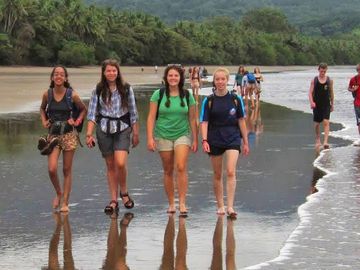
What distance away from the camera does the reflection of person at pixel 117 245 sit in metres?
6.20

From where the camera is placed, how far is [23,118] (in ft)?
68.2

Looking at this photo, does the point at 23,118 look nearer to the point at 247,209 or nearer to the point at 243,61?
the point at 247,209

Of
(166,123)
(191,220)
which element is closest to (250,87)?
(166,123)

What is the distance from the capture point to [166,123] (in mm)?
8258

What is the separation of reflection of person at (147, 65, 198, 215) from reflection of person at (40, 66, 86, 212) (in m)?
0.87

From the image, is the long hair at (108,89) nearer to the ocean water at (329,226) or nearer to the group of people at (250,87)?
the ocean water at (329,226)

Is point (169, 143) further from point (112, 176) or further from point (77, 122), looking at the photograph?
point (77, 122)

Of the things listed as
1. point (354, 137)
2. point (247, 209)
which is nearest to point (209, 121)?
point (247, 209)

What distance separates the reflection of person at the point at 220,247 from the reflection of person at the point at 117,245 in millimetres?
714

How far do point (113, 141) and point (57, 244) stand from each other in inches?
71.8

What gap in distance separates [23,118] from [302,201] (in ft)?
42.6

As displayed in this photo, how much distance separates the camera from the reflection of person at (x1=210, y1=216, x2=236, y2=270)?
20.3 feet

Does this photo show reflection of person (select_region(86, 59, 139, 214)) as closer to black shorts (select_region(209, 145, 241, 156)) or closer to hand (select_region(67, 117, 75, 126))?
hand (select_region(67, 117, 75, 126))

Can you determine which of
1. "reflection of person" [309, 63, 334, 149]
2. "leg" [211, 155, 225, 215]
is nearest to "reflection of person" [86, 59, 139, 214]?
"leg" [211, 155, 225, 215]
